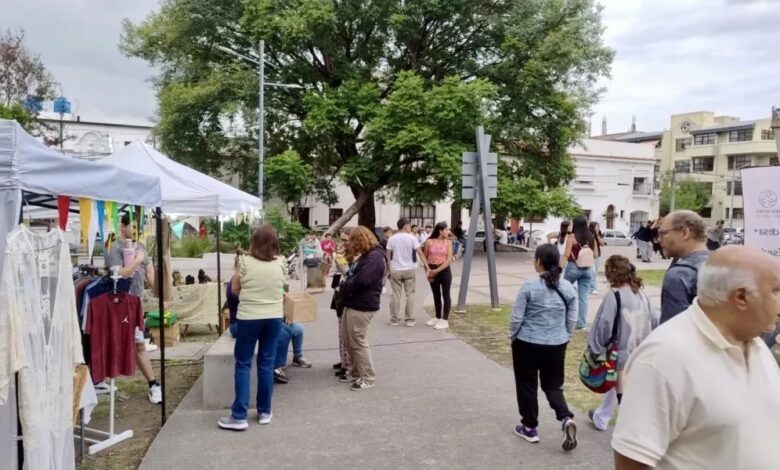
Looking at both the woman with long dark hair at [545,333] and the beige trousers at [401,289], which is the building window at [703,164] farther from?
the woman with long dark hair at [545,333]

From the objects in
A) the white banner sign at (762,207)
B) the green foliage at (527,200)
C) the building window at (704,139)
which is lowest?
the white banner sign at (762,207)

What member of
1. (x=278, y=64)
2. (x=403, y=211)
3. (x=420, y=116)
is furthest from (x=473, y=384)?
(x=403, y=211)

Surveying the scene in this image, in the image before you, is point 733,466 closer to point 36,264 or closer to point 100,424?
point 36,264

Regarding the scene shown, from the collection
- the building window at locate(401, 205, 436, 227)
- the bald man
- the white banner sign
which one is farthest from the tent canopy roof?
the building window at locate(401, 205, 436, 227)

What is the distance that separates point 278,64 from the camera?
26.4 m

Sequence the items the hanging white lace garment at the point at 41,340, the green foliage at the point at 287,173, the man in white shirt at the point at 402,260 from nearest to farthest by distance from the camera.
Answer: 1. the hanging white lace garment at the point at 41,340
2. the man in white shirt at the point at 402,260
3. the green foliage at the point at 287,173

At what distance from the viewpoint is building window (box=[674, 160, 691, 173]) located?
63.4 metres

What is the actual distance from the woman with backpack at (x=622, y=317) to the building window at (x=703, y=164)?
65.7 metres

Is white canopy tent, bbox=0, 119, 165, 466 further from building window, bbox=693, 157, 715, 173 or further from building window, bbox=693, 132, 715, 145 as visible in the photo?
building window, bbox=693, 157, 715, 173

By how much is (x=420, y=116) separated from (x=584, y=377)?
1932 cm

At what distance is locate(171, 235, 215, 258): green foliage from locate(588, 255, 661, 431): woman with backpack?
20228 mm

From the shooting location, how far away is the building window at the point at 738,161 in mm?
57178

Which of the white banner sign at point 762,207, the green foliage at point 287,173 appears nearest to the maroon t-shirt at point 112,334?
the white banner sign at point 762,207

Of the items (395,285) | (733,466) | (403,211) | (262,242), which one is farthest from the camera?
(403,211)
